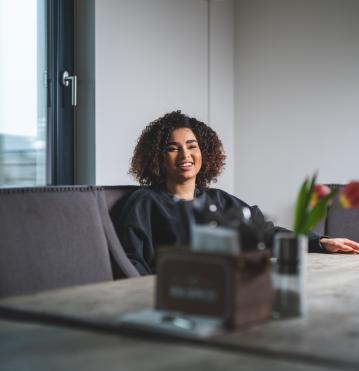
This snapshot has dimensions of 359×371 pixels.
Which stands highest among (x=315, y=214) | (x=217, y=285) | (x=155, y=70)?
(x=155, y=70)

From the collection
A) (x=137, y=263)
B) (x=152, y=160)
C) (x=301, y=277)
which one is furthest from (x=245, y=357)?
(x=152, y=160)

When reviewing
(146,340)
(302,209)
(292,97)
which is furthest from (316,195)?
(292,97)

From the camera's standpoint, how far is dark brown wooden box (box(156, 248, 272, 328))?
1106 millimetres

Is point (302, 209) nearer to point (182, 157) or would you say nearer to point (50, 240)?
point (50, 240)

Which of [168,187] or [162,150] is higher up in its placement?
[162,150]

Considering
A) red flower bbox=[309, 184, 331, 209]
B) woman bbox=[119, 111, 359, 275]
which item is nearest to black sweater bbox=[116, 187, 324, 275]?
woman bbox=[119, 111, 359, 275]

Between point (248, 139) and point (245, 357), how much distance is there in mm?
3414

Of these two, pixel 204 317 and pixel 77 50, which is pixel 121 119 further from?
pixel 204 317

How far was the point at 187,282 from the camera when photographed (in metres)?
1.15

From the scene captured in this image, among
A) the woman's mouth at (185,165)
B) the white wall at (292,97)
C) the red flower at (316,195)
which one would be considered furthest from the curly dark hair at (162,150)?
the red flower at (316,195)

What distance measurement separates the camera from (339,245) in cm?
250

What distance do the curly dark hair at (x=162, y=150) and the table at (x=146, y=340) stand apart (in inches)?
60.2

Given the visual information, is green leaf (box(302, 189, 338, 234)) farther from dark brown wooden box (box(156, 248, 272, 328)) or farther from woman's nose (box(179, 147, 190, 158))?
woman's nose (box(179, 147, 190, 158))

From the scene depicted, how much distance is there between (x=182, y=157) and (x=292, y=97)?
1.47 m
